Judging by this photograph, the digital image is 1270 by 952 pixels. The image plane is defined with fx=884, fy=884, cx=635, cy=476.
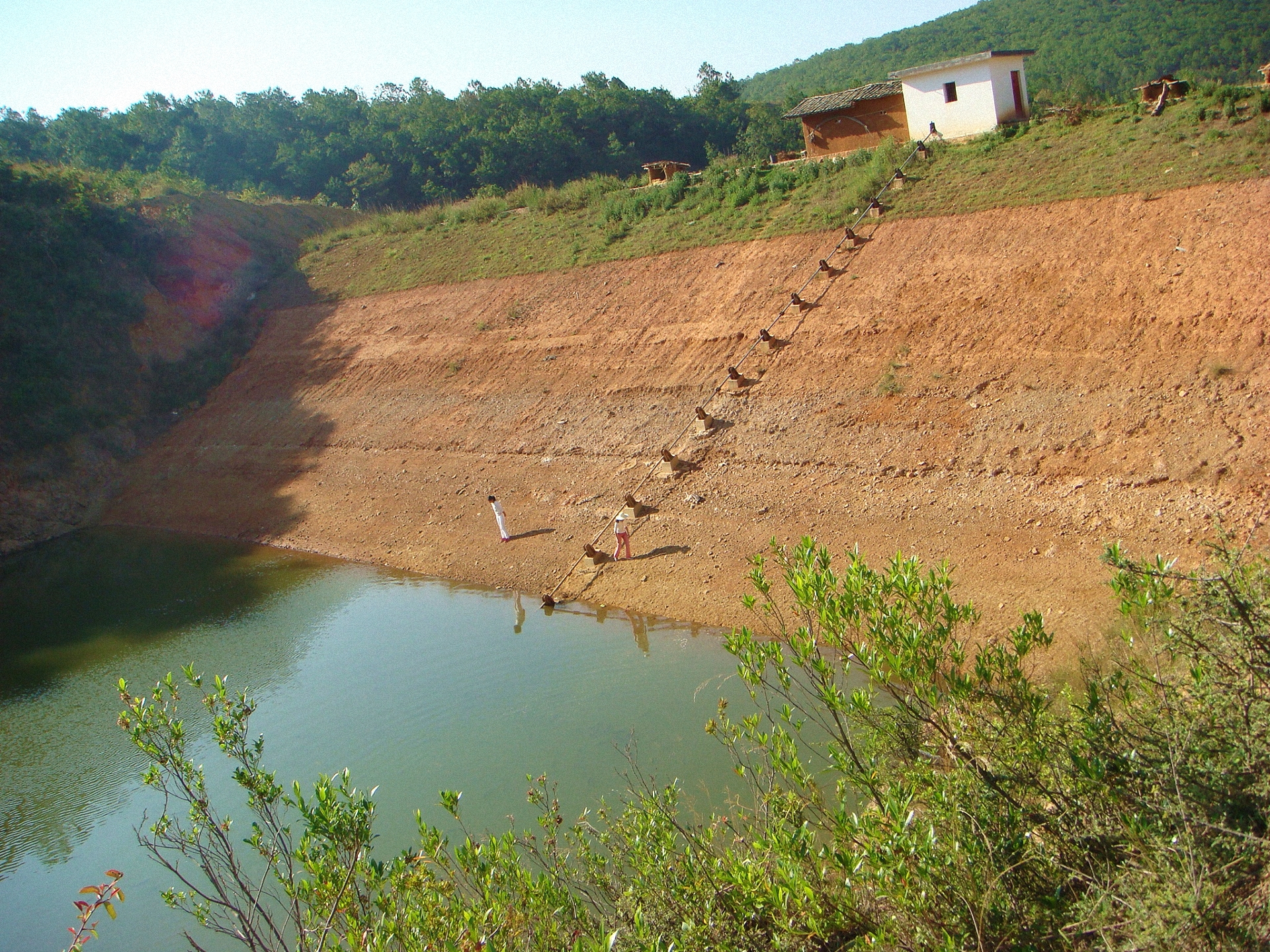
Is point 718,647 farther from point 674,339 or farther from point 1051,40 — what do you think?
point 1051,40

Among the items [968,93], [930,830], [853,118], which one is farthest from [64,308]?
[930,830]

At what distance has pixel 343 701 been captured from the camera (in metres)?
13.7

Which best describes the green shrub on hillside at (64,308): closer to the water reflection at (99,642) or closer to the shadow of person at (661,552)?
the water reflection at (99,642)

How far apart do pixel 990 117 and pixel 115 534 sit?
2671 centimetres

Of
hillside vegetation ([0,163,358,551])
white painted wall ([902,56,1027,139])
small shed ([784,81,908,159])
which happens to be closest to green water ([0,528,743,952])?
hillside vegetation ([0,163,358,551])

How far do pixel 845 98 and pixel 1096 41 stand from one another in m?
37.6

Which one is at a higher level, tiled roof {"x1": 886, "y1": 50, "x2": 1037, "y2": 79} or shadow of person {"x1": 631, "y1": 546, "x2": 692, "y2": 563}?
tiled roof {"x1": 886, "y1": 50, "x2": 1037, "y2": 79}

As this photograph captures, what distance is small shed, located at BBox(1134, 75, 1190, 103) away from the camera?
19.9 m

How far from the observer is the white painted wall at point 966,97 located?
22.8m

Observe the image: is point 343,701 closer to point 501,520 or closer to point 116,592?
point 501,520

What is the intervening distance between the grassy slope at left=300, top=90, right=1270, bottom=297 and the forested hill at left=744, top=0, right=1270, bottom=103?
337 inches

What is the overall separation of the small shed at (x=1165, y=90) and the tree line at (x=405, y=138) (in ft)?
82.6

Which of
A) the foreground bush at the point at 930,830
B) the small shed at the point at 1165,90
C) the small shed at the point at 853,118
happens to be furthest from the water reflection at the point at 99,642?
the small shed at the point at 1165,90

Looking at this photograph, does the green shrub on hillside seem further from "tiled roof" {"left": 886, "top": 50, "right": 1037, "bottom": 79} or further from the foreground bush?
the foreground bush
